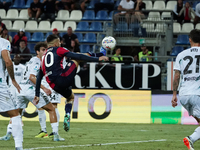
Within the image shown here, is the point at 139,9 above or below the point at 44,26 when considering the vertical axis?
above

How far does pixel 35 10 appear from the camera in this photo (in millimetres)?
21984

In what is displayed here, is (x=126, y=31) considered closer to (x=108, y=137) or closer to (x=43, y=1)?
(x=43, y=1)

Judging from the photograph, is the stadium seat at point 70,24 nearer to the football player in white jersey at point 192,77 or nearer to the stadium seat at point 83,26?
the stadium seat at point 83,26

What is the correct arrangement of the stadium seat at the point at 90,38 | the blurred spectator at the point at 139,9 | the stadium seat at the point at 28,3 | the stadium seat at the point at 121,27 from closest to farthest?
the blurred spectator at the point at 139,9
the stadium seat at the point at 121,27
the stadium seat at the point at 90,38
the stadium seat at the point at 28,3

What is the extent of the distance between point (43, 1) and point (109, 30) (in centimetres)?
426

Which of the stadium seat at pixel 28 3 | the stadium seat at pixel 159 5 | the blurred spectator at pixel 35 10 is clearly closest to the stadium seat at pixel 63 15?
the blurred spectator at pixel 35 10

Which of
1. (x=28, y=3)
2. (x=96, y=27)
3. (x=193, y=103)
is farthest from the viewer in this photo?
(x=28, y=3)

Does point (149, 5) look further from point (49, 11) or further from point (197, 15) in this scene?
point (49, 11)

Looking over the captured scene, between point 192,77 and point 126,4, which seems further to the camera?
point 126,4

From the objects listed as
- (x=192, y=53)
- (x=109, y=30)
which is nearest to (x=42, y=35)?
(x=109, y=30)

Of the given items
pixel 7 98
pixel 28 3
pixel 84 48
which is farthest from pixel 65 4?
pixel 7 98

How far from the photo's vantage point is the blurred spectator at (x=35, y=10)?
21547 millimetres

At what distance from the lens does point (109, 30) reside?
63.7 ft

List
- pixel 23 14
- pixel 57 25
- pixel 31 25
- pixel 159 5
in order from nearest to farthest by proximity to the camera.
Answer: pixel 159 5 < pixel 57 25 < pixel 31 25 < pixel 23 14
